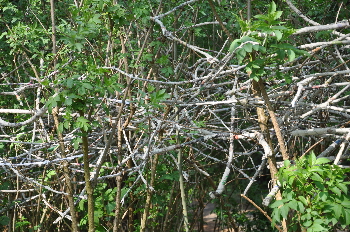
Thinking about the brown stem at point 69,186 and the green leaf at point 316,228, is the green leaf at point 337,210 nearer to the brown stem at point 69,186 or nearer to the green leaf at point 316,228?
the green leaf at point 316,228

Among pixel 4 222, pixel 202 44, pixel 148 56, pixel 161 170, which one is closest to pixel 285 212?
pixel 148 56

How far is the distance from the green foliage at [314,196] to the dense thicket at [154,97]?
84 mm

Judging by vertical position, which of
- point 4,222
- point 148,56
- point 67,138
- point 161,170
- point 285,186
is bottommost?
point 4,222

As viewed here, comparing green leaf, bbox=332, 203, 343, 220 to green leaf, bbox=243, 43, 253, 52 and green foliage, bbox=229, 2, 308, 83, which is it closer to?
green foliage, bbox=229, 2, 308, 83

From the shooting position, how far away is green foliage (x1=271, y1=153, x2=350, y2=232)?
2361mm

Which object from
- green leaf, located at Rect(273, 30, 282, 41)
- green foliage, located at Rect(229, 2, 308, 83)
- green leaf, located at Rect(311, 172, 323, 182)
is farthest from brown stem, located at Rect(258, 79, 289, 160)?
green leaf, located at Rect(273, 30, 282, 41)

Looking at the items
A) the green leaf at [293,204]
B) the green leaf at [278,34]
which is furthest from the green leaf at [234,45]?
the green leaf at [293,204]

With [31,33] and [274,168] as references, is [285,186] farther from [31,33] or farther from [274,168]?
[31,33]

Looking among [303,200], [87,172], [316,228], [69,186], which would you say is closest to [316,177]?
[303,200]

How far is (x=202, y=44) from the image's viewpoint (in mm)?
6230

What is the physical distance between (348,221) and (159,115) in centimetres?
193

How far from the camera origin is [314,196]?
8.30 feet

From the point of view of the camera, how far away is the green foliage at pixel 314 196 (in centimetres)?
236

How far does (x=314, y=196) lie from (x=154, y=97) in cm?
123
